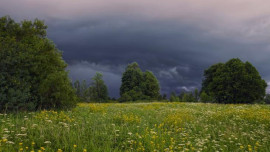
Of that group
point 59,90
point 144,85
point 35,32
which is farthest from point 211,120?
point 144,85

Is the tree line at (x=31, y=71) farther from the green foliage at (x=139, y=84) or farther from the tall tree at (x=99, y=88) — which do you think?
the tall tree at (x=99, y=88)

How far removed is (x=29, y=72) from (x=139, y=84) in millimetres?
43975

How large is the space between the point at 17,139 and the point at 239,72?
125 feet

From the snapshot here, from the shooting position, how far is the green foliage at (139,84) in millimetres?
52531

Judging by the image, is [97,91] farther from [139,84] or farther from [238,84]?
[238,84]

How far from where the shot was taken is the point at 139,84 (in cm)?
5500

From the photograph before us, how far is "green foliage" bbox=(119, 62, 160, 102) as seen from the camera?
52.5 metres

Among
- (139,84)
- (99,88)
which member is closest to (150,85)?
(139,84)

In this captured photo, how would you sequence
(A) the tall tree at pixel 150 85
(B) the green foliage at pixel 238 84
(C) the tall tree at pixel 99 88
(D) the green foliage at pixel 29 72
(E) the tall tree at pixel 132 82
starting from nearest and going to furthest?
(D) the green foliage at pixel 29 72
(B) the green foliage at pixel 238 84
(E) the tall tree at pixel 132 82
(A) the tall tree at pixel 150 85
(C) the tall tree at pixel 99 88

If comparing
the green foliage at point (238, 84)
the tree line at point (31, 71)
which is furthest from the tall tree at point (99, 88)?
the tree line at point (31, 71)

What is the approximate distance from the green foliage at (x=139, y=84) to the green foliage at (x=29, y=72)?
39.0 meters

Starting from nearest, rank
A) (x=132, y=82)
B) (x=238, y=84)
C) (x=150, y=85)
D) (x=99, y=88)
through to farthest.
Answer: (x=238, y=84), (x=132, y=82), (x=150, y=85), (x=99, y=88)

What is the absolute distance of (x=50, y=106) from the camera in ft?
41.9

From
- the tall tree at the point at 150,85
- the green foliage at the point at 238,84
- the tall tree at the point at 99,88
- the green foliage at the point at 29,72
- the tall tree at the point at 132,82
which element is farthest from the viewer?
the tall tree at the point at 99,88
